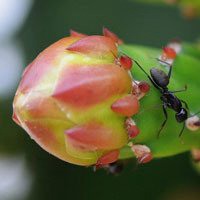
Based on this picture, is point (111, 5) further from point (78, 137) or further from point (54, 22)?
point (78, 137)

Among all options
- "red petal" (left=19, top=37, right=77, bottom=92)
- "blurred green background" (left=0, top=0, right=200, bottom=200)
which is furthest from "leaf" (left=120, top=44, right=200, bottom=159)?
"blurred green background" (left=0, top=0, right=200, bottom=200)

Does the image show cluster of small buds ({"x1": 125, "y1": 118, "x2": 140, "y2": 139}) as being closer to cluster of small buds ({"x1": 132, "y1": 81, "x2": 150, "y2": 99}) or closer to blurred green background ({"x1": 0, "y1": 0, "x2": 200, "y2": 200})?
cluster of small buds ({"x1": 132, "y1": 81, "x2": 150, "y2": 99})

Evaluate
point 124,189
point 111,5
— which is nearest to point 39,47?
point 111,5

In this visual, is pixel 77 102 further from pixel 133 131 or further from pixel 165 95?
pixel 165 95

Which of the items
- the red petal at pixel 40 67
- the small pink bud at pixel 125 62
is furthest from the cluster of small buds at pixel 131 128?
the red petal at pixel 40 67

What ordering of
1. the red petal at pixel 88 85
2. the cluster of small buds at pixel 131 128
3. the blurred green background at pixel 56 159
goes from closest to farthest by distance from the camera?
the red petal at pixel 88 85, the cluster of small buds at pixel 131 128, the blurred green background at pixel 56 159

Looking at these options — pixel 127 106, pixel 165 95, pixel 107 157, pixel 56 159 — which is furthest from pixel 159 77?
pixel 56 159

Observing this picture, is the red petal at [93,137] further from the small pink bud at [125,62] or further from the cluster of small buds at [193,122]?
the cluster of small buds at [193,122]
